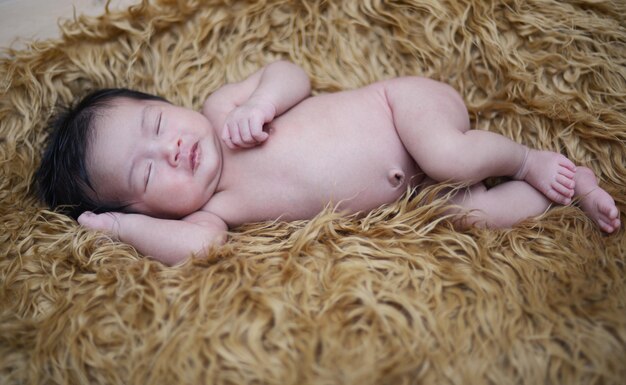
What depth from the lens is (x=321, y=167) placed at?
127 centimetres

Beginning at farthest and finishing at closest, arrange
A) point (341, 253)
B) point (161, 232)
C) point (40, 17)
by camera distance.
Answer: point (40, 17) < point (161, 232) < point (341, 253)

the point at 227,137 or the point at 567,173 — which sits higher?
the point at 227,137

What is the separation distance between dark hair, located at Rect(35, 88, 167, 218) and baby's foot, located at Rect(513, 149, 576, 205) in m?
0.99

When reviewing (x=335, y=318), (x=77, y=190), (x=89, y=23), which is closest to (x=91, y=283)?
(x=77, y=190)

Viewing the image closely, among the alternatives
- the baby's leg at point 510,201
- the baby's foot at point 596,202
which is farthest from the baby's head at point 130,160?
the baby's foot at point 596,202

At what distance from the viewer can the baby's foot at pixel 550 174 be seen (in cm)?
124

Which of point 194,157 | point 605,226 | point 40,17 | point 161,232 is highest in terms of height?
point 40,17

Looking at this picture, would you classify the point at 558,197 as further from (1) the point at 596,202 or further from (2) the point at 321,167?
(2) the point at 321,167

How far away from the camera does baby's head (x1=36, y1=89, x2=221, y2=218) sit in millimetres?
1263

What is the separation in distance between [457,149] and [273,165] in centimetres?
44

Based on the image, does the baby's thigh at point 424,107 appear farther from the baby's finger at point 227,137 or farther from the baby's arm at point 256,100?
the baby's finger at point 227,137

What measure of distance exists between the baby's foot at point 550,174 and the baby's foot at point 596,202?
21 millimetres

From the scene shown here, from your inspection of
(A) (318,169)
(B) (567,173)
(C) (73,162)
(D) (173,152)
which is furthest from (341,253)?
(C) (73,162)

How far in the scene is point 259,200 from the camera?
4.28 ft
